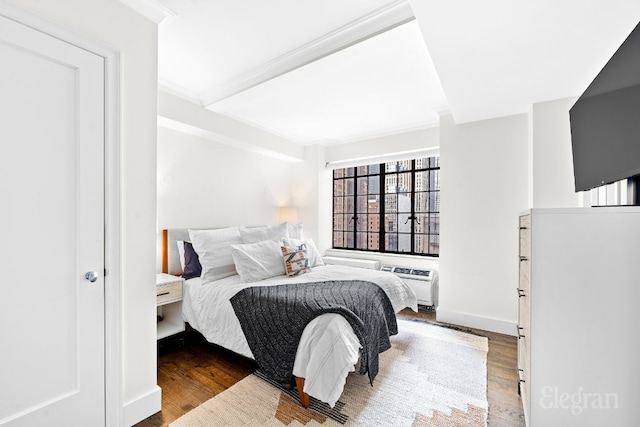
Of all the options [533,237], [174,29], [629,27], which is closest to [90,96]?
[174,29]

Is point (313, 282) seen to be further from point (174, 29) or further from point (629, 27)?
point (629, 27)

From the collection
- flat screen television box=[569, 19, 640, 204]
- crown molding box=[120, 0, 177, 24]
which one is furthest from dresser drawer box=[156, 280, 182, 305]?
flat screen television box=[569, 19, 640, 204]

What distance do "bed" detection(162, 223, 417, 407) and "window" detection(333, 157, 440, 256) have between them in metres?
1.42

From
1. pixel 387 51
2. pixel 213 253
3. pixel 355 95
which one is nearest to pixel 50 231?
pixel 213 253

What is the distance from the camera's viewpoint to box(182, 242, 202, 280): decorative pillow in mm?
2924

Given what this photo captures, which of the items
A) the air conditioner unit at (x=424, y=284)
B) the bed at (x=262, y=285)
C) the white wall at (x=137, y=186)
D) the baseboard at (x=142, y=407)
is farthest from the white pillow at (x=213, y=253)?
the air conditioner unit at (x=424, y=284)

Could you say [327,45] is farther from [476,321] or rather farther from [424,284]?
[476,321]

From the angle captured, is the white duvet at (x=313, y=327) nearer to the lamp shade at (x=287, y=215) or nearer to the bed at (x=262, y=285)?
the bed at (x=262, y=285)

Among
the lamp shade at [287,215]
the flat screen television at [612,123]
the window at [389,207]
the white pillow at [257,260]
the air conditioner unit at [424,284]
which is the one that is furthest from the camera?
the lamp shade at [287,215]

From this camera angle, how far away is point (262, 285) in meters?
2.54

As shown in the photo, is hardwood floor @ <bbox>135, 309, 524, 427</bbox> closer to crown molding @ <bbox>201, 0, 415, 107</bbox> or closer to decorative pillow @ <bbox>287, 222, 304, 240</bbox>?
decorative pillow @ <bbox>287, 222, 304, 240</bbox>

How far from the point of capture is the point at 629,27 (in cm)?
164

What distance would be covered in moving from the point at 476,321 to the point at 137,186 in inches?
132

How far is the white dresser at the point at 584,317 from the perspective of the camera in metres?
1.24
